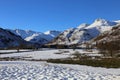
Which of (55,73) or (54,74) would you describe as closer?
(54,74)

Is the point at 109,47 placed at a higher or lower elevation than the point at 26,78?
higher

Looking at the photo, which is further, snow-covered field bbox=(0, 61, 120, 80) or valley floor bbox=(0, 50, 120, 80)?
valley floor bbox=(0, 50, 120, 80)

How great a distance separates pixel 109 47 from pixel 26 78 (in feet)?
169

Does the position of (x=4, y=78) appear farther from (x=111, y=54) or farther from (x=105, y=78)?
(x=111, y=54)

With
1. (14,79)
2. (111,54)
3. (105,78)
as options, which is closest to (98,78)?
(105,78)

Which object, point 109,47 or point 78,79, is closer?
point 78,79

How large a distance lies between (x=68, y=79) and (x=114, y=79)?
3.65 meters

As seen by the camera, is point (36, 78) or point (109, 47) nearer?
point (36, 78)

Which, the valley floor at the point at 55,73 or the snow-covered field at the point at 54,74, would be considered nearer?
the snow-covered field at the point at 54,74

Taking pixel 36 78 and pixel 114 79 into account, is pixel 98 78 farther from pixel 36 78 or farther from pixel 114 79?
pixel 36 78

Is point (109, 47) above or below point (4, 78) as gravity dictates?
above

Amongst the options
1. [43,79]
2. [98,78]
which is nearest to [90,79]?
[98,78]

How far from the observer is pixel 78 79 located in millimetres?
20094

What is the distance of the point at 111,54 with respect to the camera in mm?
67125
